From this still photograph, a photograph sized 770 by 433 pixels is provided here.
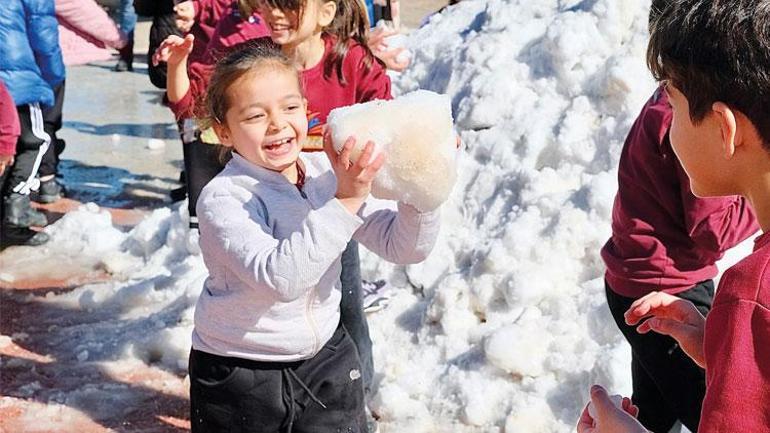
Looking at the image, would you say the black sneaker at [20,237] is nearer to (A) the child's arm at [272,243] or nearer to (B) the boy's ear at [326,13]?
(B) the boy's ear at [326,13]

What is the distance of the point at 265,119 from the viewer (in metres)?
2.70

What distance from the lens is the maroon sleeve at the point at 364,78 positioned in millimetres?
3648

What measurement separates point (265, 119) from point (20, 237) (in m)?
4.17

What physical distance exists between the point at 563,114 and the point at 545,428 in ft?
5.90

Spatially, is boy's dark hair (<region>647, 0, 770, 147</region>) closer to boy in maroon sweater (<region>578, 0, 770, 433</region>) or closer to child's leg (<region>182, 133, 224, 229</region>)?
boy in maroon sweater (<region>578, 0, 770, 433</region>)

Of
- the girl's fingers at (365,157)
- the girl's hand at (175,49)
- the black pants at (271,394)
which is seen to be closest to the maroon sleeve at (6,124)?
the girl's hand at (175,49)

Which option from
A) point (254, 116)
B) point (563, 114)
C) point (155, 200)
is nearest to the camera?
point (254, 116)

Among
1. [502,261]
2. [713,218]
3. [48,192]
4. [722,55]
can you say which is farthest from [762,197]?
[48,192]

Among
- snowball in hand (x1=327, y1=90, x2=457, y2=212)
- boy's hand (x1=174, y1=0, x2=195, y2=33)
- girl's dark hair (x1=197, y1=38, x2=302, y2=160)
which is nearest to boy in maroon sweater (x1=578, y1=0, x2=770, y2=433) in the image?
snowball in hand (x1=327, y1=90, x2=457, y2=212)

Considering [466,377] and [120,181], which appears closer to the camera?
[466,377]

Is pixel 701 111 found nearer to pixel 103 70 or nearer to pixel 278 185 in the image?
pixel 278 185

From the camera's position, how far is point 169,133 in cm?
987

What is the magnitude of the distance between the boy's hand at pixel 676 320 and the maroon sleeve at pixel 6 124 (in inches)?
131

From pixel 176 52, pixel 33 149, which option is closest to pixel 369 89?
pixel 176 52
